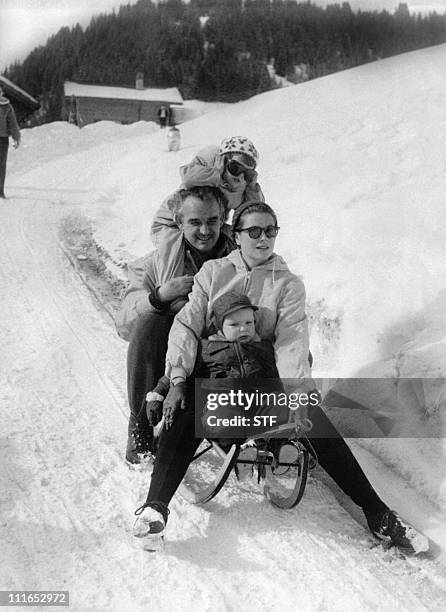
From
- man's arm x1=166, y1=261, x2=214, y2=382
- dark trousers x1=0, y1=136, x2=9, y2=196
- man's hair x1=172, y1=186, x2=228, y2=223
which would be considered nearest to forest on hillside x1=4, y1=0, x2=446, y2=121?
dark trousers x1=0, y1=136, x2=9, y2=196

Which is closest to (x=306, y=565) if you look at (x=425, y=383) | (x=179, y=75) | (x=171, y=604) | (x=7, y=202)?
(x=171, y=604)

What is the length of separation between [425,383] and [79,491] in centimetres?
158

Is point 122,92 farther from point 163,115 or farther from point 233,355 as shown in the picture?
point 233,355

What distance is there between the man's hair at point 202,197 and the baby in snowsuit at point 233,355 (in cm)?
53

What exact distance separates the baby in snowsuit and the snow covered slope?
17.5 inches

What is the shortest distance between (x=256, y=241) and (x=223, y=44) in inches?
330

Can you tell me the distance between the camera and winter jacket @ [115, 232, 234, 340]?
2602 mm

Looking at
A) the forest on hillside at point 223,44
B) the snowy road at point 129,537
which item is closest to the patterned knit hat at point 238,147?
the snowy road at point 129,537

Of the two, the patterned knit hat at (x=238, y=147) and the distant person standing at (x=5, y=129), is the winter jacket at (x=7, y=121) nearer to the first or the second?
the distant person standing at (x=5, y=129)

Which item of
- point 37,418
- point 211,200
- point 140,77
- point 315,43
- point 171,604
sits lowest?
point 171,604

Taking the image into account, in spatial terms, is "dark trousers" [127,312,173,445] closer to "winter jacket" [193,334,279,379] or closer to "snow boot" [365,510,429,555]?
"winter jacket" [193,334,279,379]

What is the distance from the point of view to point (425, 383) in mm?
2775

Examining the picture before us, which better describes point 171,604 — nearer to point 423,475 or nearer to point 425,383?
point 423,475

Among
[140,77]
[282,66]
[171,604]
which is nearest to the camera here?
[171,604]
